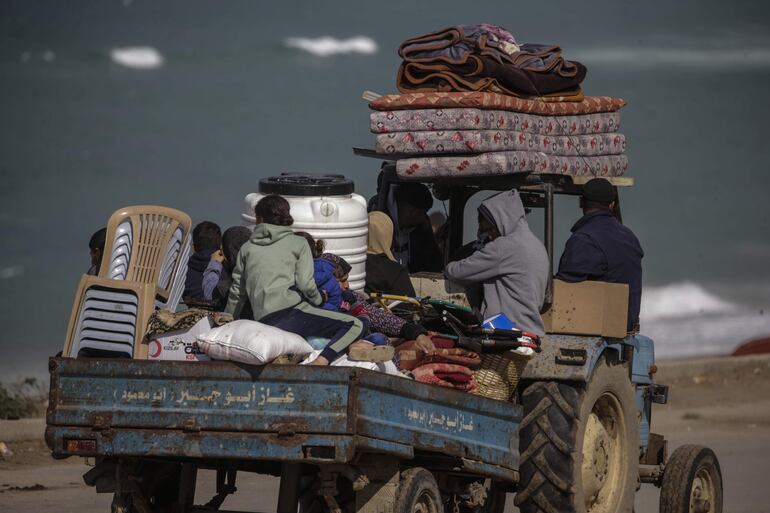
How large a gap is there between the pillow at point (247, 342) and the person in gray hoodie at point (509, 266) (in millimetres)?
1932

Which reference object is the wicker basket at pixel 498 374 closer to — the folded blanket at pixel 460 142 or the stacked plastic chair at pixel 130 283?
the folded blanket at pixel 460 142

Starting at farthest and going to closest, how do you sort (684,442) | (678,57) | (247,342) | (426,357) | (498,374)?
(678,57) → (684,442) → (498,374) → (426,357) → (247,342)

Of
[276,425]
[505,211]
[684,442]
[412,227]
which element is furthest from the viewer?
[684,442]

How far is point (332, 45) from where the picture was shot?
23.1m

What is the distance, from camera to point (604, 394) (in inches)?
390

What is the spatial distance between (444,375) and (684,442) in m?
7.46

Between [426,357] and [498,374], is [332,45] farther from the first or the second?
[426,357]

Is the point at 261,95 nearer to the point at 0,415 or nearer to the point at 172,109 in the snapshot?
the point at 172,109

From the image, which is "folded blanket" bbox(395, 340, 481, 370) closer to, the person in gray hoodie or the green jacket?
the green jacket

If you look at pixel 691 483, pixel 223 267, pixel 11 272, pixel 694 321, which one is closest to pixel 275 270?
pixel 223 267

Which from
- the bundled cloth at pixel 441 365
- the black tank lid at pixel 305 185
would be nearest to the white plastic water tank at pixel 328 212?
the black tank lid at pixel 305 185

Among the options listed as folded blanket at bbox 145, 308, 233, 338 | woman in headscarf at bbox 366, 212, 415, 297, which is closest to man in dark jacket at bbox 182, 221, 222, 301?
woman in headscarf at bbox 366, 212, 415, 297

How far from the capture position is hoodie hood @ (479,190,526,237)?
9.66m

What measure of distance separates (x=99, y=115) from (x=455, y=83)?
12883 millimetres
